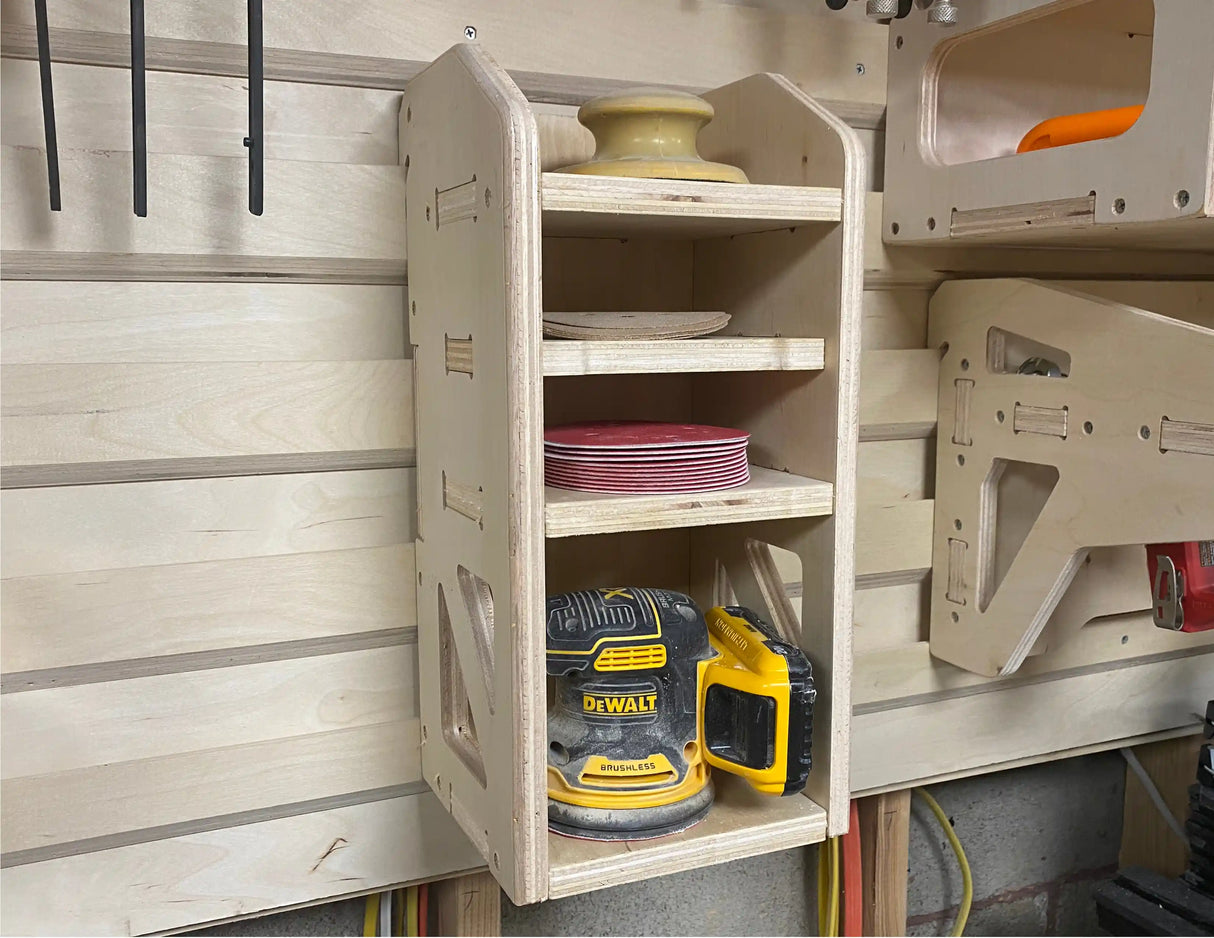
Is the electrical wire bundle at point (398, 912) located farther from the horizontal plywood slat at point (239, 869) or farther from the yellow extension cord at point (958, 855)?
the yellow extension cord at point (958, 855)

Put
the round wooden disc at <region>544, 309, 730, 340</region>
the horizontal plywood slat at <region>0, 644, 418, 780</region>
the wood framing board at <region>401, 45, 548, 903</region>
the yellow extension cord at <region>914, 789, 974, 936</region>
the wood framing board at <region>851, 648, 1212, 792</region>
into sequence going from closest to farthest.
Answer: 1. the wood framing board at <region>401, 45, 548, 903</region>
2. the round wooden disc at <region>544, 309, 730, 340</region>
3. the horizontal plywood slat at <region>0, 644, 418, 780</region>
4. the wood framing board at <region>851, 648, 1212, 792</region>
5. the yellow extension cord at <region>914, 789, 974, 936</region>

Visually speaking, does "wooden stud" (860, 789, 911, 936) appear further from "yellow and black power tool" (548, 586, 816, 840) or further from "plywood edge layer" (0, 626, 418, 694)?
"plywood edge layer" (0, 626, 418, 694)

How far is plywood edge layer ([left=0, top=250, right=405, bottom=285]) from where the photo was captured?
42.6 inches

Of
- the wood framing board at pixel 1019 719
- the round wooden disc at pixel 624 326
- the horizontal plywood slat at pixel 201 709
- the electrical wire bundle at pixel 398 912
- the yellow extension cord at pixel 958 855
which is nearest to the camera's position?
the round wooden disc at pixel 624 326

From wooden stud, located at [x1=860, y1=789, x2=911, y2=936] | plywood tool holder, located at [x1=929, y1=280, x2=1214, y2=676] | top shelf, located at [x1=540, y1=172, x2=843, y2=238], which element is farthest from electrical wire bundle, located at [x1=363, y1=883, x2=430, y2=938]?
top shelf, located at [x1=540, y1=172, x2=843, y2=238]

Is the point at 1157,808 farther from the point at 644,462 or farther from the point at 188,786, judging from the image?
the point at 188,786

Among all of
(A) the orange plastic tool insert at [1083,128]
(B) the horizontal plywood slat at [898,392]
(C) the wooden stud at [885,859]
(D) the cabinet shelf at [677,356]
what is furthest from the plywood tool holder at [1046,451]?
(D) the cabinet shelf at [677,356]

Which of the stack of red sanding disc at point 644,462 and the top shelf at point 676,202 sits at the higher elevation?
the top shelf at point 676,202

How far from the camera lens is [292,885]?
1278mm

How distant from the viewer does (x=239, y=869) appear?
4.10 ft

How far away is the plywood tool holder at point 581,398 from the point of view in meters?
0.96

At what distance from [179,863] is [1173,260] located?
61.1 inches

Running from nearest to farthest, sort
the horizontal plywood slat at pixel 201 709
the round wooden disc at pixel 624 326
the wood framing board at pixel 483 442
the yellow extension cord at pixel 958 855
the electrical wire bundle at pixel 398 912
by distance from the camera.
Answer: the wood framing board at pixel 483 442, the round wooden disc at pixel 624 326, the horizontal plywood slat at pixel 201 709, the electrical wire bundle at pixel 398 912, the yellow extension cord at pixel 958 855

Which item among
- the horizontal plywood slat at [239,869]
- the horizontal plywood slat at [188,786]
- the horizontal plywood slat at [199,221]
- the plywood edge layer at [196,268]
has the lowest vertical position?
the horizontal plywood slat at [239,869]
